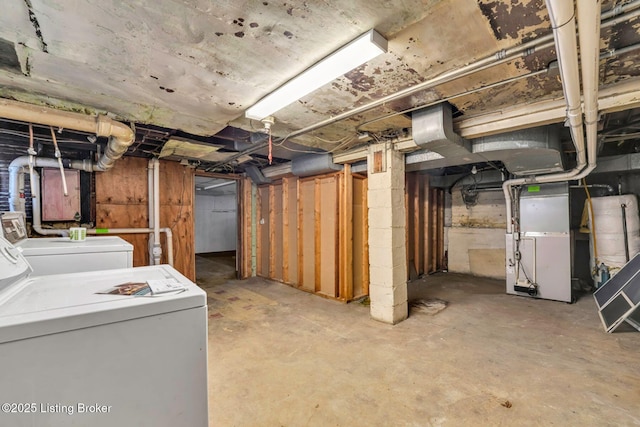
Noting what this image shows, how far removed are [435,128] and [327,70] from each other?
3.75ft

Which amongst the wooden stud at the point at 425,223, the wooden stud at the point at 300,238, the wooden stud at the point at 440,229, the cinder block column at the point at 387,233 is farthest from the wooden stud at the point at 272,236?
the wooden stud at the point at 440,229

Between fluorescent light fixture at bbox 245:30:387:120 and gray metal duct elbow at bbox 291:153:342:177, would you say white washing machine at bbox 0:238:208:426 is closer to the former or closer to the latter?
fluorescent light fixture at bbox 245:30:387:120

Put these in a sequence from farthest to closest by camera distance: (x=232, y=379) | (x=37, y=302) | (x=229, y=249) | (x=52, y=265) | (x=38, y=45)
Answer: (x=229, y=249) → (x=232, y=379) → (x=52, y=265) → (x=38, y=45) → (x=37, y=302)

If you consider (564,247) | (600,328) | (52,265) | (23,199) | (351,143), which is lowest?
(600,328)

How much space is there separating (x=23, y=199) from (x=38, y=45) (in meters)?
2.69

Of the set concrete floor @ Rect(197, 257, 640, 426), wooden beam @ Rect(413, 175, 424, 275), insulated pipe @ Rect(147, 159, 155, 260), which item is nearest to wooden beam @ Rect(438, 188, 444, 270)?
wooden beam @ Rect(413, 175, 424, 275)

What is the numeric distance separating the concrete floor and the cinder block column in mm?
216

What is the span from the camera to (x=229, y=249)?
959 centimetres

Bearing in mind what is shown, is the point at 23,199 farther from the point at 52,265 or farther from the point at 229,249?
the point at 229,249

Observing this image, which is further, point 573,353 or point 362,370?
point 573,353

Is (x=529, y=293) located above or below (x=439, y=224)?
below

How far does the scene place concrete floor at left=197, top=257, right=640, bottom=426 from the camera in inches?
68.2

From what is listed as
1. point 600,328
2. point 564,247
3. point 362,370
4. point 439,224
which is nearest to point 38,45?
point 362,370

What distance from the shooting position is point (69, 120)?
216 cm
